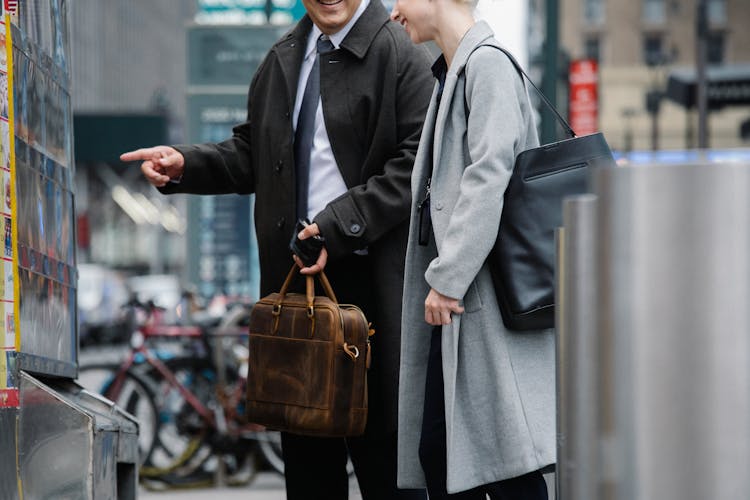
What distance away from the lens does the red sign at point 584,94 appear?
925 inches

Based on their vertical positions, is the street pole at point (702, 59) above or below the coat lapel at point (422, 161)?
above

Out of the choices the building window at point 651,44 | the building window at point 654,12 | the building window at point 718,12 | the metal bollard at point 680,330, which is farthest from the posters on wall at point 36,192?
the building window at point 654,12

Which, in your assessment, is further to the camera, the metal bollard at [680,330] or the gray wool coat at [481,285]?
the gray wool coat at [481,285]

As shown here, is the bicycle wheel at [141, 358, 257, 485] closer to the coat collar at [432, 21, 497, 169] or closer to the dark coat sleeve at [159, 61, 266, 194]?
the dark coat sleeve at [159, 61, 266, 194]

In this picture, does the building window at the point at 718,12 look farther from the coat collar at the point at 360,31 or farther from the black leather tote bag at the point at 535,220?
the black leather tote bag at the point at 535,220

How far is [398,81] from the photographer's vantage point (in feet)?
12.8

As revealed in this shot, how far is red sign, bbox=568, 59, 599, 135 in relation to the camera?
23.5m

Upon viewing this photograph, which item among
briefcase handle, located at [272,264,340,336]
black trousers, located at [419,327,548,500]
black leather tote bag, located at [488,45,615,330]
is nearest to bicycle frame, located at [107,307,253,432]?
briefcase handle, located at [272,264,340,336]

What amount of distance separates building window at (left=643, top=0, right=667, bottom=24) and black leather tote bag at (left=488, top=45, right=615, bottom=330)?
74539mm

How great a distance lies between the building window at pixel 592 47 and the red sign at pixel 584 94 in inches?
1996

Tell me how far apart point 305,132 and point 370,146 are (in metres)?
0.20

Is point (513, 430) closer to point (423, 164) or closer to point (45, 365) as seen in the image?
point (423, 164)

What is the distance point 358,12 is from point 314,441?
1267 millimetres

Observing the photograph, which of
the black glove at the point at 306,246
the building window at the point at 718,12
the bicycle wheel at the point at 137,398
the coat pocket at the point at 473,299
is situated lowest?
the bicycle wheel at the point at 137,398
